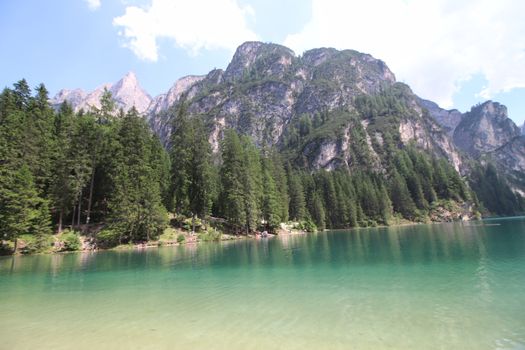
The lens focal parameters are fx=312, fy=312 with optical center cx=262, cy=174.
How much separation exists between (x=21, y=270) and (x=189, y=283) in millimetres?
18297

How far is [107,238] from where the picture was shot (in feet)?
159

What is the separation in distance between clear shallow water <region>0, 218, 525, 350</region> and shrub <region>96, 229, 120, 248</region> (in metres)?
25.1

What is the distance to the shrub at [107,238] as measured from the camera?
47.8 meters

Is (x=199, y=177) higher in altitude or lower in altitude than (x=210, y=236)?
higher

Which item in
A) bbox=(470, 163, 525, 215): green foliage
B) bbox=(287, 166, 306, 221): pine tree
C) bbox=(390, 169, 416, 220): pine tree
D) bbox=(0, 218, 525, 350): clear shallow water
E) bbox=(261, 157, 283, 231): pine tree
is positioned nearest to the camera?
bbox=(0, 218, 525, 350): clear shallow water

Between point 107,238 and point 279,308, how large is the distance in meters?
43.5

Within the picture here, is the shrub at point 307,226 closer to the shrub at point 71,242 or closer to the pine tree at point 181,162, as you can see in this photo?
the pine tree at point 181,162

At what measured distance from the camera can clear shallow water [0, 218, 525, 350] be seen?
946 centimetres

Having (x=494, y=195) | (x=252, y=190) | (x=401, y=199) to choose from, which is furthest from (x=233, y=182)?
(x=494, y=195)

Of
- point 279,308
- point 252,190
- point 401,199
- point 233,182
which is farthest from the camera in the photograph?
point 401,199

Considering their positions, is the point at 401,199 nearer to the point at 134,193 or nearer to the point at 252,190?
the point at 252,190

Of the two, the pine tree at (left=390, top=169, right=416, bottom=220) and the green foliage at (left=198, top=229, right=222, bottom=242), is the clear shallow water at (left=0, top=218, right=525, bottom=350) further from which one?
the pine tree at (left=390, top=169, right=416, bottom=220)

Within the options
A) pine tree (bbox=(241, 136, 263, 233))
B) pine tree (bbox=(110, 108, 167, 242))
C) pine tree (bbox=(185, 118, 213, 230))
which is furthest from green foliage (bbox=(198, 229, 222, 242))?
pine tree (bbox=(241, 136, 263, 233))

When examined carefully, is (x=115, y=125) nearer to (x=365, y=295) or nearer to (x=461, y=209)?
(x=365, y=295)
